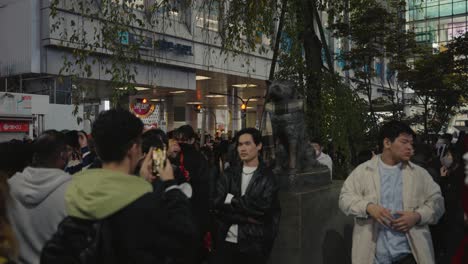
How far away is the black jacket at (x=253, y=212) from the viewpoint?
3.80m

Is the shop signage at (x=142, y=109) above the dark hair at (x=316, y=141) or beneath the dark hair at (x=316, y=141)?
above

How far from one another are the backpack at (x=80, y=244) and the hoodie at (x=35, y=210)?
0.72 metres

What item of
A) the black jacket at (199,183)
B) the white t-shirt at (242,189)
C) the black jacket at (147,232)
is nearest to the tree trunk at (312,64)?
the black jacket at (199,183)

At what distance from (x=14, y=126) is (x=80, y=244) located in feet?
49.8

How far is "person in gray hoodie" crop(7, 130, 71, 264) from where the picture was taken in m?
2.71

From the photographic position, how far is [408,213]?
10.9ft

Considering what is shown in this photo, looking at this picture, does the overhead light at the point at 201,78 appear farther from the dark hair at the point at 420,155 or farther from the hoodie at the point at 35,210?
the hoodie at the point at 35,210

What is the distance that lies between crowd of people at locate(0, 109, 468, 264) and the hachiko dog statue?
860 mm

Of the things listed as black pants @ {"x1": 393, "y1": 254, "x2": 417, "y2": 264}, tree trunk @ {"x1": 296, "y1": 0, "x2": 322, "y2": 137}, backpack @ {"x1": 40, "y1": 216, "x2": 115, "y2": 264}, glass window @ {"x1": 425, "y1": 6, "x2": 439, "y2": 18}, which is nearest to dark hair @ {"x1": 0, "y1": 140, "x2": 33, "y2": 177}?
backpack @ {"x1": 40, "y1": 216, "x2": 115, "y2": 264}

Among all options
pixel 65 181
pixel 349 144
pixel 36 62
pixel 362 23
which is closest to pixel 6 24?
pixel 36 62

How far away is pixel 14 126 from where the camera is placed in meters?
15.5

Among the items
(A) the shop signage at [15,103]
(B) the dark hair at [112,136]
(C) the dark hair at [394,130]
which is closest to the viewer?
(B) the dark hair at [112,136]

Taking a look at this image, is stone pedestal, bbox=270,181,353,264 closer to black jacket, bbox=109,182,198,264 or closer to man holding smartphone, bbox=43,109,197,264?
man holding smartphone, bbox=43,109,197,264

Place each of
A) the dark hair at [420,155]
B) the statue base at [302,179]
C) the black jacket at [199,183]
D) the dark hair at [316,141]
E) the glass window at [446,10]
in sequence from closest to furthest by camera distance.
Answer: the black jacket at [199,183]
the statue base at [302,179]
the dark hair at [420,155]
the dark hair at [316,141]
the glass window at [446,10]
